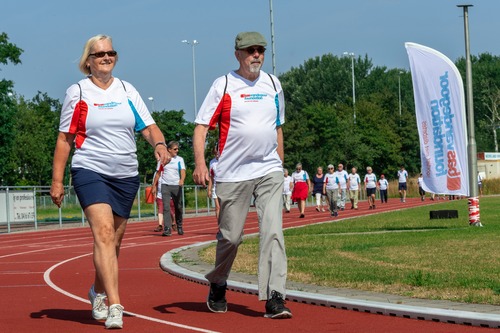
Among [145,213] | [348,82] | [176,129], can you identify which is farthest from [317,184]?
[348,82]

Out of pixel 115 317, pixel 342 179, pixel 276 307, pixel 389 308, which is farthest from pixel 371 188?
pixel 115 317

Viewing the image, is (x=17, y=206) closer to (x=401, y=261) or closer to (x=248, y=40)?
(x=401, y=261)

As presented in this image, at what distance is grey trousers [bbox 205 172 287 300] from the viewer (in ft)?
29.6

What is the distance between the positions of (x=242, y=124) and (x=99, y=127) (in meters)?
1.14

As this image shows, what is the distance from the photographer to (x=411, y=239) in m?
19.9

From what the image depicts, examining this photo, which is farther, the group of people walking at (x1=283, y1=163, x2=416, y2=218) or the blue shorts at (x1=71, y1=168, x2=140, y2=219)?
the group of people walking at (x1=283, y1=163, x2=416, y2=218)

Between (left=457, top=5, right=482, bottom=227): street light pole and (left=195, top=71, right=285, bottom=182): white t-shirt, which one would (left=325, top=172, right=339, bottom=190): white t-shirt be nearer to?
(left=457, top=5, right=482, bottom=227): street light pole

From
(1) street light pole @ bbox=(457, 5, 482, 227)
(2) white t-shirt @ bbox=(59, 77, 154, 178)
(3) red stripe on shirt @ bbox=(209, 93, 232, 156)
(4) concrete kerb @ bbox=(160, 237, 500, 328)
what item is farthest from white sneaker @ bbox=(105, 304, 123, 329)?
(1) street light pole @ bbox=(457, 5, 482, 227)

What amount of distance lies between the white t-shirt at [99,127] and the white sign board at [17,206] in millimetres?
26425

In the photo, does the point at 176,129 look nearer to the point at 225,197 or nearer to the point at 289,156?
the point at 289,156

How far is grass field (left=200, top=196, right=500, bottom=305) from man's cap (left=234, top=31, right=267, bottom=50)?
8.90 ft

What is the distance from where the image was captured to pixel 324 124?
88.4m

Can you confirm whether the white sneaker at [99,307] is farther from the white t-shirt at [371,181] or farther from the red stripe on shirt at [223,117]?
the white t-shirt at [371,181]

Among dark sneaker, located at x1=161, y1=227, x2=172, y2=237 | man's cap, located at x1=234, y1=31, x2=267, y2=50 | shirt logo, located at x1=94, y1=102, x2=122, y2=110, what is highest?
man's cap, located at x1=234, y1=31, x2=267, y2=50
